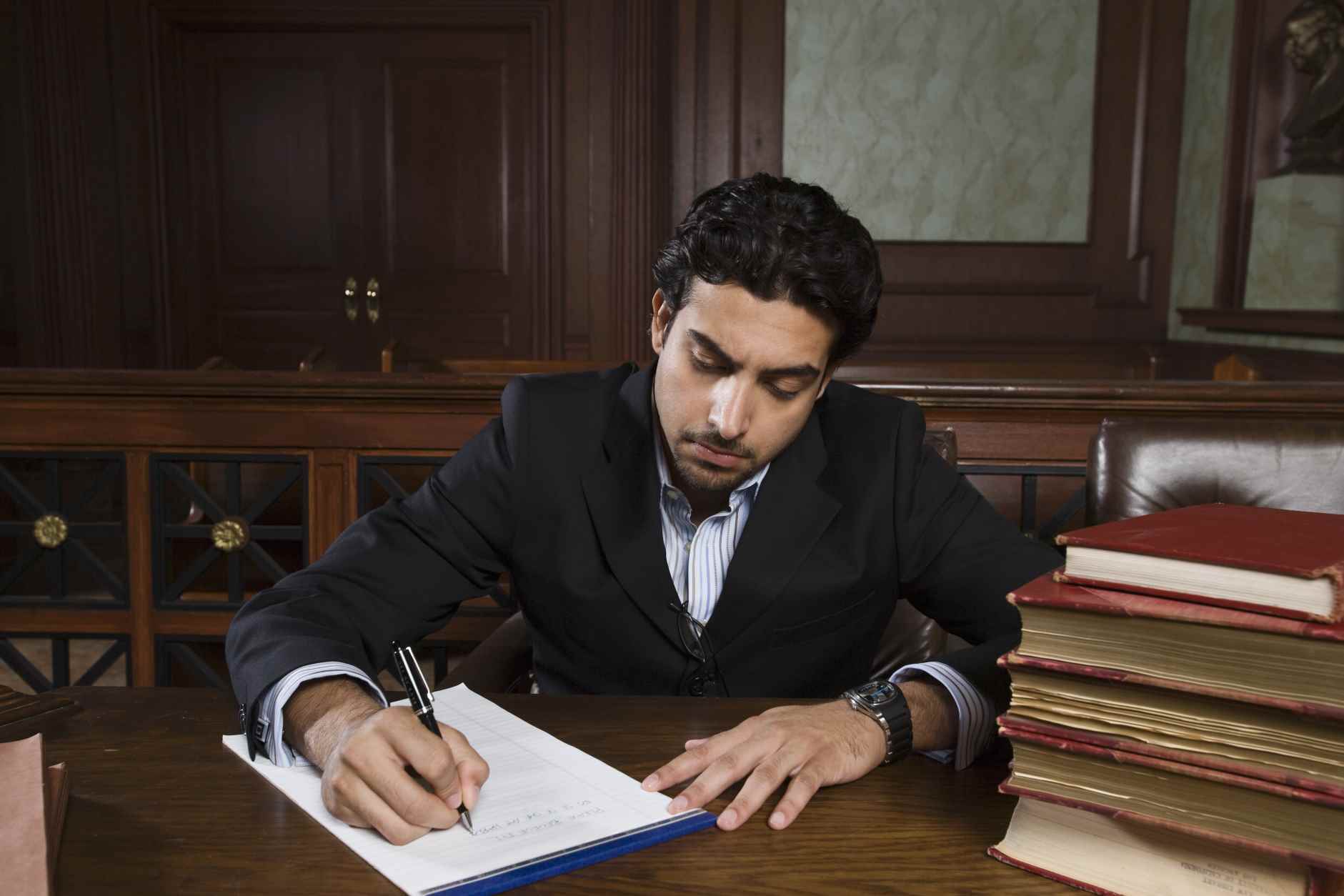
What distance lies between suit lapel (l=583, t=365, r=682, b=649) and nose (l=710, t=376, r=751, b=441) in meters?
0.17

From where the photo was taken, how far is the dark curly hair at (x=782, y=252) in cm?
156

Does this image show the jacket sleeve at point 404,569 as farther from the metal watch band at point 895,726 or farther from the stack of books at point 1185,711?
the stack of books at point 1185,711

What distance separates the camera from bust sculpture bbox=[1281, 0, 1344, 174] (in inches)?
165

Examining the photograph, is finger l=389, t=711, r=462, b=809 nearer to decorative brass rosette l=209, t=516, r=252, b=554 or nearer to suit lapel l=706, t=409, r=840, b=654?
suit lapel l=706, t=409, r=840, b=654

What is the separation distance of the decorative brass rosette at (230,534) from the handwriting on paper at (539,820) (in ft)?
5.41

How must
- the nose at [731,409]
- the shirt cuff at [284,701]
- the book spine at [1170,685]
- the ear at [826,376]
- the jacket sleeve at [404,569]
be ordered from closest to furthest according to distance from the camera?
1. the book spine at [1170,685]
2. the shirt cuff at [284,701]
3. the jacket sleeve at [404,569]
4. the nose at [731,409]
5. the ear at [826,376]

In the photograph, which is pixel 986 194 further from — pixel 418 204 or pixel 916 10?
pixel 418 204

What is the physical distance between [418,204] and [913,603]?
184 inches

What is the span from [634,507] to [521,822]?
730mm

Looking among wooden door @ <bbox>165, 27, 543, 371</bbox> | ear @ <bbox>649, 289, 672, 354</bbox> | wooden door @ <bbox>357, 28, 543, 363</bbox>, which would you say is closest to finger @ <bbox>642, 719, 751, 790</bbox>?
ear @ <bbox>649, 289, 672, 354</bbox>

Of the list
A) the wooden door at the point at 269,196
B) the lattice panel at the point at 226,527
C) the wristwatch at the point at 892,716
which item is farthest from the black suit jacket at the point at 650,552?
the wooden door at the point at 269,196

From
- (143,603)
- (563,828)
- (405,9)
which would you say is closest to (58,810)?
(563,828)

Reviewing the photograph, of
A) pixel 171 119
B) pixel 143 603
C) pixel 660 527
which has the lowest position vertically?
pixel 143 603

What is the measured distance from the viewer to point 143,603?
8.13 ft
